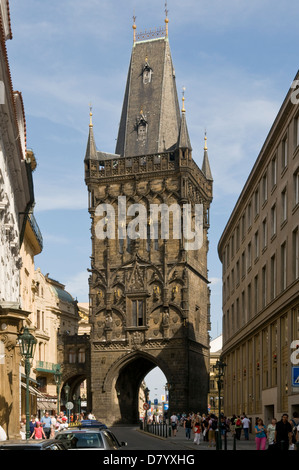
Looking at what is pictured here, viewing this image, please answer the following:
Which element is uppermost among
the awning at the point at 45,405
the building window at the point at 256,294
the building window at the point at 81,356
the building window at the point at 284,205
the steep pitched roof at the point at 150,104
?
the steep pitched roof at the point at 150,104

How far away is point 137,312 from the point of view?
81812mm

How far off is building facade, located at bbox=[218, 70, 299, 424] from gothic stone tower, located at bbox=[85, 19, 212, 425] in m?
20.9

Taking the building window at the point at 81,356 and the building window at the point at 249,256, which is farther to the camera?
the building window at the point at 81,356

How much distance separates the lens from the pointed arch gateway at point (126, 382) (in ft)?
266

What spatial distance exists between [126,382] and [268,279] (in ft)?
155

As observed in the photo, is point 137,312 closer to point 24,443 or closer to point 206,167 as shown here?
point 206,167

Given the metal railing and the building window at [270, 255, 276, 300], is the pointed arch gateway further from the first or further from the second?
the building window at [270, 255, 276, 300]

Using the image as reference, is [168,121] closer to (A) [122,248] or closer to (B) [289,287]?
(A) [122,248]

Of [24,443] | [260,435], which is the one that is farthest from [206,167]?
[24,443]

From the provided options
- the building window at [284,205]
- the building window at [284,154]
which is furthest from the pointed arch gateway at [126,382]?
the building window at [284,154]

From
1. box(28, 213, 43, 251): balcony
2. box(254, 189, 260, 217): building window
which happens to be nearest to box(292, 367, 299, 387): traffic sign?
box(254, 189, 260, 217): building window

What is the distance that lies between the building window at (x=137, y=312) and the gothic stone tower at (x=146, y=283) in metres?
0.10

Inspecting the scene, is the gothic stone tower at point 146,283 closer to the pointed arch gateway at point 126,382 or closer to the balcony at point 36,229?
the pointed arch gateway at point 126,382

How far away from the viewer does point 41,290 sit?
3327 inches
